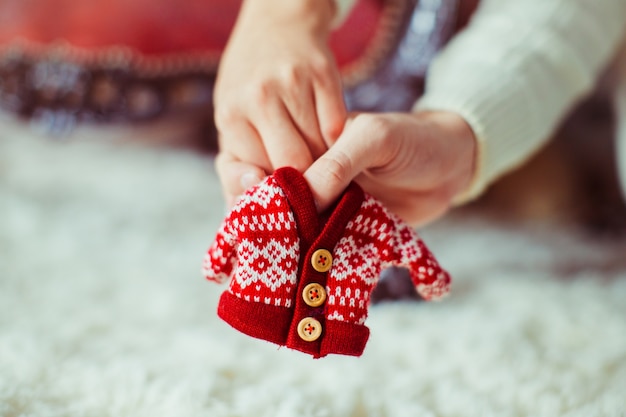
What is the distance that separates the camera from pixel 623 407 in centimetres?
49

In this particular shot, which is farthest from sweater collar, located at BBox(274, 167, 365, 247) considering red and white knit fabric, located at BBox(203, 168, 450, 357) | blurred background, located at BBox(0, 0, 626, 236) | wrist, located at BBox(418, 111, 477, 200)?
blurred background, located at BBox(0, 0, 626, 236)

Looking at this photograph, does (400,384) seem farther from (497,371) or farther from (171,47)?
(171,47)

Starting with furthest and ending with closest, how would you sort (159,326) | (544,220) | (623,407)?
(544,220)
(159,326)
(623,407)

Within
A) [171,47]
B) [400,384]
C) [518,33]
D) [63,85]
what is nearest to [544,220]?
[518,33]

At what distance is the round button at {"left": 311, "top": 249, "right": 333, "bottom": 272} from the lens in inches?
17.1

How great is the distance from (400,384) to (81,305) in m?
0.32

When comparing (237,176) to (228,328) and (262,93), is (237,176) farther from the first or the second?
(228,328)

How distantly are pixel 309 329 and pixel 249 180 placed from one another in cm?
13

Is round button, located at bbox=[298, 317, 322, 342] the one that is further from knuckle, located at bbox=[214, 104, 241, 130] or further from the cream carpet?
knuckle, located at bbox=[214, 104, 241, 130]

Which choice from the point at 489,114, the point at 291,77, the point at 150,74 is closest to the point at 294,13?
the point at 291,77

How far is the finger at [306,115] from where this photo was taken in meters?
0.50

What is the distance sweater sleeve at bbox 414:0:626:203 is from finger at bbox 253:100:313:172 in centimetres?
15

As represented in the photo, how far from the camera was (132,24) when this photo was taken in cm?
90

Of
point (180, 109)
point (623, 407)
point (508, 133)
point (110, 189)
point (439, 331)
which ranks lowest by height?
point (623, 407)
